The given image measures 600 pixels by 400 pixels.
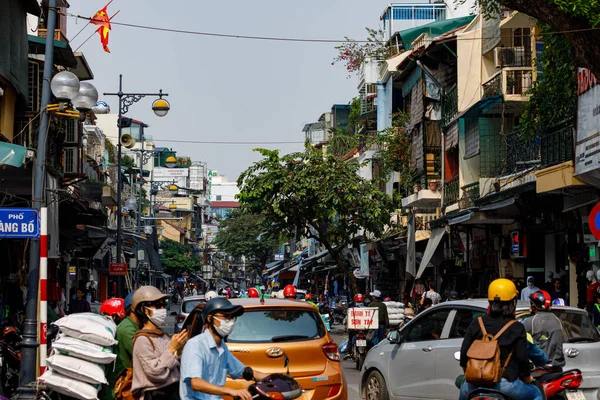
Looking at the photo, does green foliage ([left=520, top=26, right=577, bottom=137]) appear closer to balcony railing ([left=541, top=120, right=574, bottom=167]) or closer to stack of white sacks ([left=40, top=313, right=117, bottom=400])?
balcony railing ([left=541, top=120, right=574, bottom=167])

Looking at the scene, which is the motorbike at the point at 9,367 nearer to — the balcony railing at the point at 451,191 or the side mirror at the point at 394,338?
the side mirror at the point at 394,338

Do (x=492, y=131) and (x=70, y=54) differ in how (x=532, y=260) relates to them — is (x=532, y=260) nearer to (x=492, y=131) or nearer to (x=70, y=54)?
(x=492, y=131)

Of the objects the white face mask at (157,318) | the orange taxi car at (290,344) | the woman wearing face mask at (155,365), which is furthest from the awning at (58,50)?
the woman wearing face mask at (155,365)

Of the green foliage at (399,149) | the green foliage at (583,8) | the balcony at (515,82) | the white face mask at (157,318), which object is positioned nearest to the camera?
the white face mask at (157,318)

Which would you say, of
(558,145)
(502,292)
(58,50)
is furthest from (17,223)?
(58,50)

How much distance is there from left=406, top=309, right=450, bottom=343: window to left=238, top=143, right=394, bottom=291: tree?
23.1 m

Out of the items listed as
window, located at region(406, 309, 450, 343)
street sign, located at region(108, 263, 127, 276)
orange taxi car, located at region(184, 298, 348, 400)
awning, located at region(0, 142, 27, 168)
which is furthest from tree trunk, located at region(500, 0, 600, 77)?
street sign, located at region(108, 263, 127, 276)

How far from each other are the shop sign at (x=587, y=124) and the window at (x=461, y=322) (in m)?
7.89

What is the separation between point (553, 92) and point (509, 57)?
5.44m

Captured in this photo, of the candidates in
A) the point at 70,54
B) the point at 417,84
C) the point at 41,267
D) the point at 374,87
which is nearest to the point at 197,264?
the point at 374,87

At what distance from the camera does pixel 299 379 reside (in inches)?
381

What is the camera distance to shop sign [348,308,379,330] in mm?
19938

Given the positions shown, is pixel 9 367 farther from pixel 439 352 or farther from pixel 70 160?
pixel 70 160

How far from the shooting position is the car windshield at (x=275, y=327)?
391 inches
